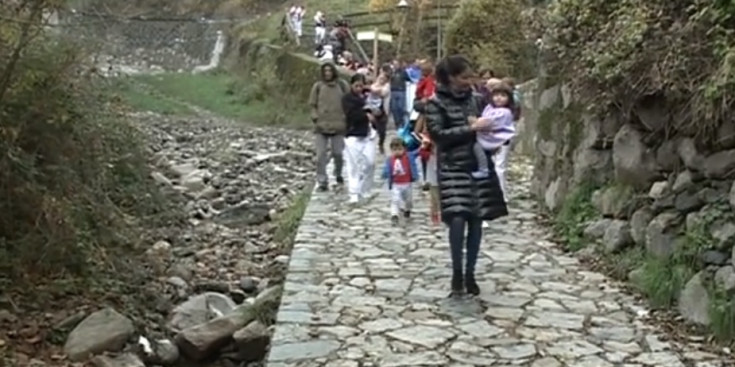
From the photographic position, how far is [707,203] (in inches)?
279

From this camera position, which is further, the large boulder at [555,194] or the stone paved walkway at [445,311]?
the large boulder at [555,194]

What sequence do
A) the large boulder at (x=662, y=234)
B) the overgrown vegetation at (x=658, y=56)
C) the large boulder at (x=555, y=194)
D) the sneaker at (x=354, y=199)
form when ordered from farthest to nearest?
the sneaker at (x=354, y=199) < the large boulder at (x=555, y=194) < the large boulder at (x=662, y=234) < the overgrown vegetation at (x=658, y=56)

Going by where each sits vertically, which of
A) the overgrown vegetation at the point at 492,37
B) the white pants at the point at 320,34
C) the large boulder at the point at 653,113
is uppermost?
the white pants at the point at 320,34

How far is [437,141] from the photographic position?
23.7 ft

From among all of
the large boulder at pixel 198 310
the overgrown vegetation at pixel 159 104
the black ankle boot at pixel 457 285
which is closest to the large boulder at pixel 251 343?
the large boulder at pixel 198 310

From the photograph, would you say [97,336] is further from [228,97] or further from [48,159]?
[228,97]

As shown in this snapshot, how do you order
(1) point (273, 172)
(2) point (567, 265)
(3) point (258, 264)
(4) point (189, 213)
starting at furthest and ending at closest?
(1) point (273, 172)
(4) point (189, 213)
(3) point (258, 264)
(2) point (567, 265)

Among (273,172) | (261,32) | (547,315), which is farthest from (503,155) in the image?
(261,32)

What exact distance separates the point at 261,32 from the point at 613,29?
33560mm

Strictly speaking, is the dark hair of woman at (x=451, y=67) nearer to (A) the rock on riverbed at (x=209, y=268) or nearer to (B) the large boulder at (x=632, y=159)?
(B) the large boulder at (x=632, y=159)

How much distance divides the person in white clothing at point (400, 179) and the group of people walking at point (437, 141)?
0.01m

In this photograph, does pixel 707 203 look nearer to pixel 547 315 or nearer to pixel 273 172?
pixel 547 315

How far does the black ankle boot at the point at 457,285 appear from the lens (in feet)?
→ 24.6

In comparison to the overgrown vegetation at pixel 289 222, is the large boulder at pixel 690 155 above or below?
above
